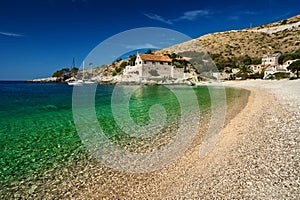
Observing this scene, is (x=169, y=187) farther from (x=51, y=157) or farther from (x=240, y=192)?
(x=51, y=157)

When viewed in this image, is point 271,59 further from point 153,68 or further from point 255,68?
point 153,68

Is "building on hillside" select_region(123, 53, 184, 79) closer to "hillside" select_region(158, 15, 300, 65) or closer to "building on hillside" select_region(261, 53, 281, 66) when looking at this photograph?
"hillside" select_region(158, 15, 300, 65)

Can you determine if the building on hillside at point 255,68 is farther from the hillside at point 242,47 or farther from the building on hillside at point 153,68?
the building on hillside at point 153,68

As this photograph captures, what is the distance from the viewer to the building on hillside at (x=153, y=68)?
6225 cm

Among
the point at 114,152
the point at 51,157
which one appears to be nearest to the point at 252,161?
the point at 114,152

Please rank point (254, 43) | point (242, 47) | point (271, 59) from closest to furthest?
point (271, 59)
point (242, 47)
point (254, 43)

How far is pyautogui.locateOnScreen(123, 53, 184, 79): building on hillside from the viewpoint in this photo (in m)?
62.2

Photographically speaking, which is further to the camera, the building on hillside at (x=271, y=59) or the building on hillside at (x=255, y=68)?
the building on hillside at (x=255, y=68)

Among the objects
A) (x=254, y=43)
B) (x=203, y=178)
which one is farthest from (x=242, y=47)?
(x=203, y=178)

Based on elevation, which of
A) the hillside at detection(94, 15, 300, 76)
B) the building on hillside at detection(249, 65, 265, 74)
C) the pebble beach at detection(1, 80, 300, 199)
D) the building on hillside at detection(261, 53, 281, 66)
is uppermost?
the hillside at detection(94, 15, 300, 76)

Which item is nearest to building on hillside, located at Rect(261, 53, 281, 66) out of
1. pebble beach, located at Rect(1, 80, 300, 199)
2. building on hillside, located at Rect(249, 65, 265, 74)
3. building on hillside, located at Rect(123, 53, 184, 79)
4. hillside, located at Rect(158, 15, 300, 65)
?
building on hillside, located at Rect(249, 65, 265, 74)

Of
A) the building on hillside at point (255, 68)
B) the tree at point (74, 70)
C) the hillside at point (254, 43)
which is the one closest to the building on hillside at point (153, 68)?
the building on hillside at point (255, 68)

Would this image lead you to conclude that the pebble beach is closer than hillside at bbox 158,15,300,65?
Yes

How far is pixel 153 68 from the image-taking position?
2493 inches
